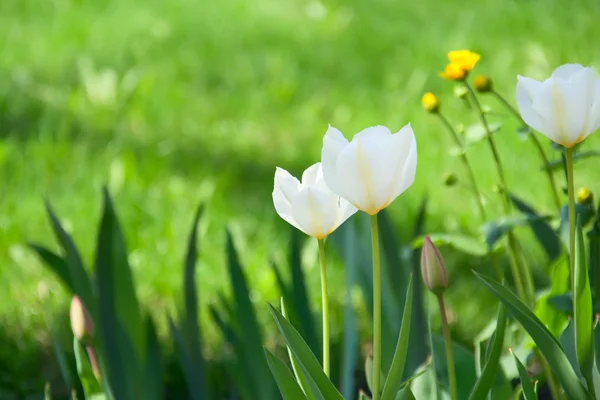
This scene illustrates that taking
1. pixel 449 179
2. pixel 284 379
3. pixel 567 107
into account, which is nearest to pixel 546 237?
pixel 449 179

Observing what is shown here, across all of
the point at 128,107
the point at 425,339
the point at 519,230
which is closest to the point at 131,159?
the point at 128,107

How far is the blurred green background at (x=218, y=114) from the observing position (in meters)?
2.09

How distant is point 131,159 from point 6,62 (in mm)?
900

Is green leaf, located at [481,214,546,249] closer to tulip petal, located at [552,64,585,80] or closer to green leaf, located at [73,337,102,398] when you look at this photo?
tulip petal, located at [552,64,585,80]

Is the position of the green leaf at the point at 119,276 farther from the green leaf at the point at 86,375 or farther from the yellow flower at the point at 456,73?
the yellow flower at the point at 456,73

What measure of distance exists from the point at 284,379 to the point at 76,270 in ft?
1.54

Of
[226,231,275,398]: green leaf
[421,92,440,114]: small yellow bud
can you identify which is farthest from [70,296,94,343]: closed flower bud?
[421,92,440,114]: small yellow bud

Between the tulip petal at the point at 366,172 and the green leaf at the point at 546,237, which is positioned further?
the green leaf at the point at 546,237

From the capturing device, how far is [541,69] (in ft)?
9.73

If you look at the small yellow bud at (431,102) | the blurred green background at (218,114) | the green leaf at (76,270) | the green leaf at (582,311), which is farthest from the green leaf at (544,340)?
the blurred green background at (218,114)

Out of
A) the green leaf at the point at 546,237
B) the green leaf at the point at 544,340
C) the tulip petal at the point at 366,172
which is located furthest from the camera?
the green leaf at the point at 546,237

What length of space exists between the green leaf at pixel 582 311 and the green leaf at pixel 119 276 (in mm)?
620

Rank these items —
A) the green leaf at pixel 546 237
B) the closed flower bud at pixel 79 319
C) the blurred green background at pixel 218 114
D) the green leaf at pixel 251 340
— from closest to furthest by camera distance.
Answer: the closed flower bud at pixel 79 319, the green leaf at pixel 251 340, the green leaf at pixel 546 237, the blurred green background at pixel 218 114

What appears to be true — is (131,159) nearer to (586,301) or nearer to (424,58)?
(424,58)
